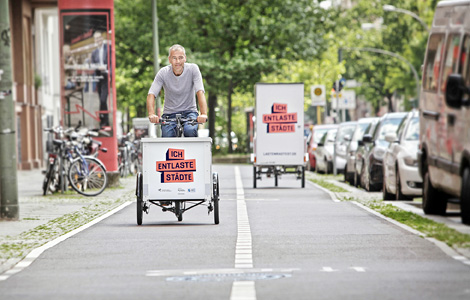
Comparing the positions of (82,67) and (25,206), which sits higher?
(82,67)

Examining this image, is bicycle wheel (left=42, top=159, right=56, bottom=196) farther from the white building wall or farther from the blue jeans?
the white building wall

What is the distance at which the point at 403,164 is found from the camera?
18.9 meters

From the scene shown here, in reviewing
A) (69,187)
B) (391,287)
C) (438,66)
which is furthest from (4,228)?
(69,187)

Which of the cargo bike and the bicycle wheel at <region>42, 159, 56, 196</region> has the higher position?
the cargo bike

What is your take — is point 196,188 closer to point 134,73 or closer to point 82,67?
point 82,67

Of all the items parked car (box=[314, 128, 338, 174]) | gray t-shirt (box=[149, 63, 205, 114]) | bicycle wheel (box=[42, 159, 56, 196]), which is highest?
gray t-shirt (box=[149, 63, 205, 114])

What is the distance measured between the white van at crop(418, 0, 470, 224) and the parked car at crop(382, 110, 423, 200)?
8.92 feet

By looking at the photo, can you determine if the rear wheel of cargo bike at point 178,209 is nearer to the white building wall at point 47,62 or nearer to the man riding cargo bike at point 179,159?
the man riding cargo bike at point 179,159

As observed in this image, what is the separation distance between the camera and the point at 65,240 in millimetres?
12578

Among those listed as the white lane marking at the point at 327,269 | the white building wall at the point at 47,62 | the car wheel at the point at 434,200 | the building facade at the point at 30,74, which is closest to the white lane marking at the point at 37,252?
the white lane marking at the point at 327,269

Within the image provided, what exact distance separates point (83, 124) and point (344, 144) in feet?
35.3

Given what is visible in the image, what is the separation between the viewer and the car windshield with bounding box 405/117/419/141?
19.9m

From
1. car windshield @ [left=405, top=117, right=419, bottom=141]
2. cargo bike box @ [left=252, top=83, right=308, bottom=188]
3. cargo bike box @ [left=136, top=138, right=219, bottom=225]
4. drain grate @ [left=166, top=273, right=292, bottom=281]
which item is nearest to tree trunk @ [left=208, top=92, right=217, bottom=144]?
cargo bike box @ [left=252, top=83, right=308, bottom=188]

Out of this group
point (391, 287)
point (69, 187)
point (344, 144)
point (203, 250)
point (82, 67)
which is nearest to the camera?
point (391, 287)
